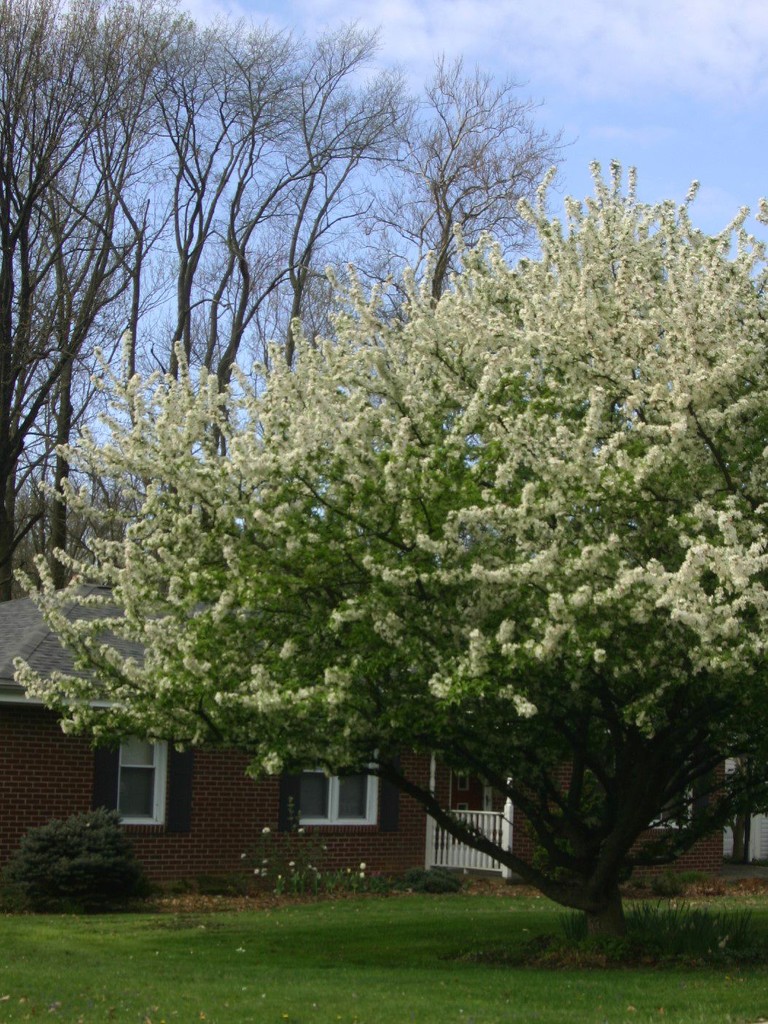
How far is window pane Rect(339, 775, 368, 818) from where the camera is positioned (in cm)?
2122

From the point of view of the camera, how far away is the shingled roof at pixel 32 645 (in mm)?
17516

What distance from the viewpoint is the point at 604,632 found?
991 centimetres

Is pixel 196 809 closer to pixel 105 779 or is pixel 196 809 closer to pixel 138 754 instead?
pixel 138 754

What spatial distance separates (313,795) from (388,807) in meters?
1.31

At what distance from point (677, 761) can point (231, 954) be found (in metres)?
4.62

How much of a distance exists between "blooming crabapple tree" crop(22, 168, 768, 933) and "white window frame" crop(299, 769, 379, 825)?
8028 millimetres

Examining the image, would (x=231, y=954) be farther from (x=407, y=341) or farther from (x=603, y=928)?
(x=407, y=341)

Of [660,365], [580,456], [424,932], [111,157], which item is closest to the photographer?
[580,456]

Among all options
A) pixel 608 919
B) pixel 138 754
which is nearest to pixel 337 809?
pixel 138 754

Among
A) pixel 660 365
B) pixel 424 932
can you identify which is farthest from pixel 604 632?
pixel 424 932

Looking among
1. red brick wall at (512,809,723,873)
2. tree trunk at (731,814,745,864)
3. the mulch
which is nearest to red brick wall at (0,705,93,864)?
the mulch

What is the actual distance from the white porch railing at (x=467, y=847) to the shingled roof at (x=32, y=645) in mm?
6137

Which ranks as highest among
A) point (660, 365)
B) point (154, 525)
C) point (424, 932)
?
point (660, 365)

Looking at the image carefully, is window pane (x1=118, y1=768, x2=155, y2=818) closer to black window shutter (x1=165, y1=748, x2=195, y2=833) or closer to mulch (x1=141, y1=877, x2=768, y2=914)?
black window shutter (x1=165, y1=748, x2=195, y2=833)
